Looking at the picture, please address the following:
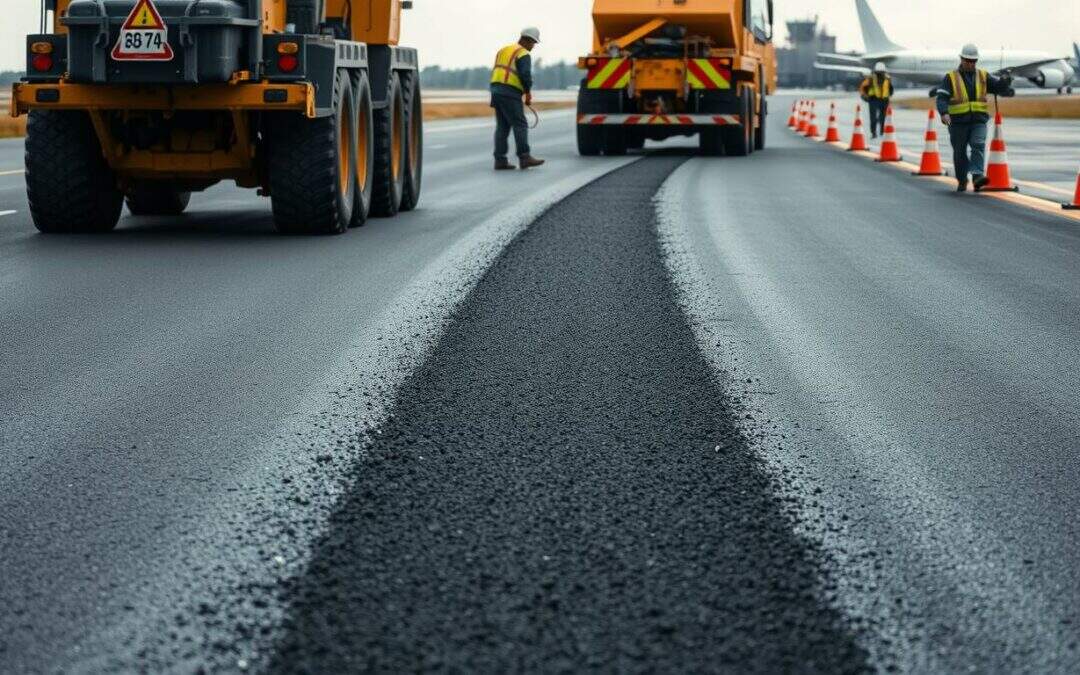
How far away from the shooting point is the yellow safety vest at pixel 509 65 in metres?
20.9

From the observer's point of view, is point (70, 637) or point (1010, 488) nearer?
point (70, 637)

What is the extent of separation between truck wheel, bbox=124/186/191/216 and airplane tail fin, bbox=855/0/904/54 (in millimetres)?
79157

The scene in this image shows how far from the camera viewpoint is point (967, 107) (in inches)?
620

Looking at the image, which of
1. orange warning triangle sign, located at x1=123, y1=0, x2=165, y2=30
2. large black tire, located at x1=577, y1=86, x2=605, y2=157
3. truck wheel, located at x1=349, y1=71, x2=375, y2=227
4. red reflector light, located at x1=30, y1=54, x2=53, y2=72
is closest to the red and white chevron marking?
large black tire, located at x1=577, y1=86, x2=605, y2=157

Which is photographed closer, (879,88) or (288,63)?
(288,63)

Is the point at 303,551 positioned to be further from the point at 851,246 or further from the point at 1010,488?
the point at 851,246

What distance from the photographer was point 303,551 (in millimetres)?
3619

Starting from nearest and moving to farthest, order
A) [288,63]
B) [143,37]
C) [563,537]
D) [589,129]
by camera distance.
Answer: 1. [563,537]
2. [143,37]
3. [288,63]
4. [589,129]

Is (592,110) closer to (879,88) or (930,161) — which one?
(930,161)

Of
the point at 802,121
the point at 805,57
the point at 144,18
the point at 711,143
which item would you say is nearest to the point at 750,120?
the point at 711,143

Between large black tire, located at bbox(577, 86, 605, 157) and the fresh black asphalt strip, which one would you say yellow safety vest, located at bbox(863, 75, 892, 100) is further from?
the fresh black asphalt strip

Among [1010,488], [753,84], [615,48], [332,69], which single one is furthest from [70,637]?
[753,84]

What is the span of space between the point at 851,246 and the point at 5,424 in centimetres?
672

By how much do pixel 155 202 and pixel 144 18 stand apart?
3.01 m
